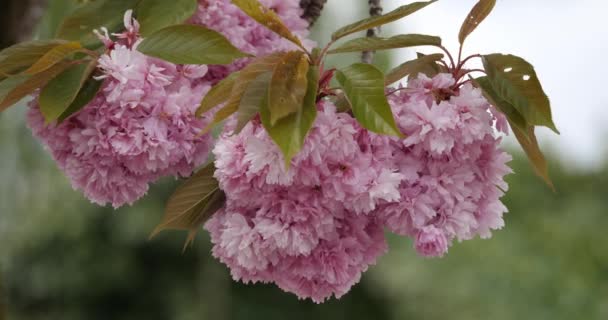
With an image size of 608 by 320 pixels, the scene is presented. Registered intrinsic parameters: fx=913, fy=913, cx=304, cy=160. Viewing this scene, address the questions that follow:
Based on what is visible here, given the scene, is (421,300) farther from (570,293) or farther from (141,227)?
(141,227)

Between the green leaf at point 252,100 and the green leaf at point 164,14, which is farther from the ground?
the green leaf at point 252,100

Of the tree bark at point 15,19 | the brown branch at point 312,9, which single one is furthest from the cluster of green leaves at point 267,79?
the tree bark at point 15,19

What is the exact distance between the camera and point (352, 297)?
13.0 metres

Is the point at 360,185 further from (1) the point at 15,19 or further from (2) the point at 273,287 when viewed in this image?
(2) the point at 273,287

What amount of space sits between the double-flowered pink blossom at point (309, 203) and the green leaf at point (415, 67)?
15 centimetres

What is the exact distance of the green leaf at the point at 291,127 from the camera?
1047 mm

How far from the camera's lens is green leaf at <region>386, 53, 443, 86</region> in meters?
1.29

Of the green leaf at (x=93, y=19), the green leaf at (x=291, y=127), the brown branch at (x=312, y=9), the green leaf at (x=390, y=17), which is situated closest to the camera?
the green leaf at (x=291, y=127)

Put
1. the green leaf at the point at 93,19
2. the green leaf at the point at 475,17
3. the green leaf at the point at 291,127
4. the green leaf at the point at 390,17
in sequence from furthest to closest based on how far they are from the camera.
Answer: the green leaf at the point at 93,19
the green leaf at the point at 475,17
the green leaf at the point at 390,17
the green leaf at the point at 291,127

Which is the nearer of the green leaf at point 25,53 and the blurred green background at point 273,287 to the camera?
the green leaf at point 25,53

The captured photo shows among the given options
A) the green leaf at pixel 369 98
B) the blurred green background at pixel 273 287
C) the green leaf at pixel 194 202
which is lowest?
the blurred green background at pixel 273 287

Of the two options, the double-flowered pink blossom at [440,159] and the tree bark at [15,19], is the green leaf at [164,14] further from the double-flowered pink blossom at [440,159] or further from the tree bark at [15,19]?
the tree bark at [15,19]

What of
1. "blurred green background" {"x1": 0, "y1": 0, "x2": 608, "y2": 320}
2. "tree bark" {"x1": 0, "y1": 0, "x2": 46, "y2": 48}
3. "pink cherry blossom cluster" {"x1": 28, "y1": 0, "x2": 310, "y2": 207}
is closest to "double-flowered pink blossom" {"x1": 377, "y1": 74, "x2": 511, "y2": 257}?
"pink cherry blossom cluster" {"x1": 28, "y1": 0, "x2": 310, "y2": 207}

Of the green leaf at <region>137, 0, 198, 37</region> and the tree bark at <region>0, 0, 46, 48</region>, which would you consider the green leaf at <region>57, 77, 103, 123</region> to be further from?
the tree bark at <region>0, 0, 46, 48</region>
